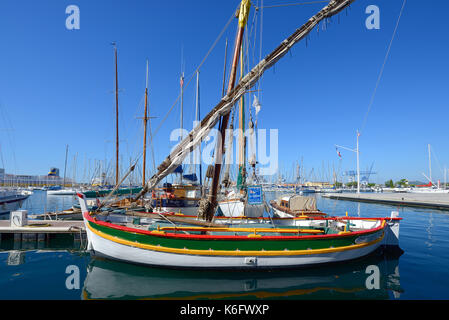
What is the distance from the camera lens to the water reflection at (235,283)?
291 inches

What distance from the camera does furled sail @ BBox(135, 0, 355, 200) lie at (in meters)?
8.77

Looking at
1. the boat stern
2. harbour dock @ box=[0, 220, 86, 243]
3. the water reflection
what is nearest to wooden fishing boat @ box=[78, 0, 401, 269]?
the water reflection

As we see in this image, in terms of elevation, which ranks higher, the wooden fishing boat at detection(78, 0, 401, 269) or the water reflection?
the wooden fishing boat at detection(78, 0, 401, 269)

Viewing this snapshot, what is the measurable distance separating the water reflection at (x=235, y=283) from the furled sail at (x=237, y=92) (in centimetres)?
410

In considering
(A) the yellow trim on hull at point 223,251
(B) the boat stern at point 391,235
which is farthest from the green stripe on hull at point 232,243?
(B) the boat stern at point 391,235

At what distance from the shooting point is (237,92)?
980 cm

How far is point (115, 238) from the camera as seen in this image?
29.7 feet

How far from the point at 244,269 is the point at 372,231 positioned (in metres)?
6.28

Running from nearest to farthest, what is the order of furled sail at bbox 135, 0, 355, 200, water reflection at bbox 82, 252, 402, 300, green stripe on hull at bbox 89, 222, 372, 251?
1. water reflection at bbox 82, 252, 402, 300
2. green stripe on hull at bbox 89, 222, 372, 251
3. furled sail at bbox 135, 0, 355, 200

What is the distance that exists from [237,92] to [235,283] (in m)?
8.14

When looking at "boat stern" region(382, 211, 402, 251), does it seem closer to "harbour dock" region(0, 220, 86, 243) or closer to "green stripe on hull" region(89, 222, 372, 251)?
"green stripe on hull" region(89, 222, 372, 251)

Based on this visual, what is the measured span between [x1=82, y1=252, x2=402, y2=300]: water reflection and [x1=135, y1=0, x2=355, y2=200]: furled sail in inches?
162

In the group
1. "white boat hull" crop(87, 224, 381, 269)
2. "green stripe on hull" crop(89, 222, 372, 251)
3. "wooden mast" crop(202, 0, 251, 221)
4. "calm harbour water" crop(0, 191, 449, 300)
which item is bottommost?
"calm harbour water" crop(0, 191, 449, 300)

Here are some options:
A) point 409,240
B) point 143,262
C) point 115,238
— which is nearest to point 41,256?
point 115,238
